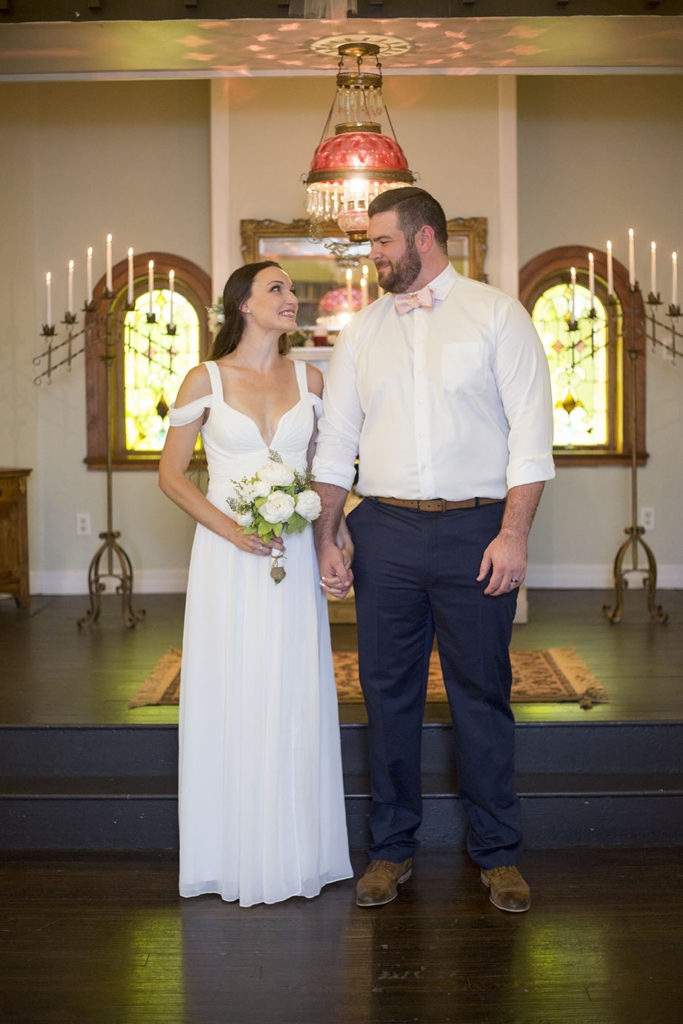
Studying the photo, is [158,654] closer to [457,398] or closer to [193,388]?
[193,388]

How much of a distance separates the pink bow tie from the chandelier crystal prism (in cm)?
160

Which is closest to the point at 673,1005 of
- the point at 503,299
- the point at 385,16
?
the point at 503,299

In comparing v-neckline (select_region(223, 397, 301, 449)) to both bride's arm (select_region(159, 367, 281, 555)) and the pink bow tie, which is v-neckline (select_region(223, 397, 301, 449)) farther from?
the pink bow tie

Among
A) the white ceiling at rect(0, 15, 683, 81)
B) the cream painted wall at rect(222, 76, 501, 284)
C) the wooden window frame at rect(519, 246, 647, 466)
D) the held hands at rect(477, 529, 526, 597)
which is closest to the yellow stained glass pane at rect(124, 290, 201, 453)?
the cream painted wall at rect(222, 76, 501, 284)

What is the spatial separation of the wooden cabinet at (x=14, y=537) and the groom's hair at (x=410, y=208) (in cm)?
430

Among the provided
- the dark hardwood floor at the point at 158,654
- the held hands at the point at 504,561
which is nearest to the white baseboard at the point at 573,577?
the dark hardwood floor at the point at 158,654

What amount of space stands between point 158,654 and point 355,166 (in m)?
2.39

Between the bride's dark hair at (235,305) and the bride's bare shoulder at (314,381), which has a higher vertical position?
the bride's dark hair at (235,305)

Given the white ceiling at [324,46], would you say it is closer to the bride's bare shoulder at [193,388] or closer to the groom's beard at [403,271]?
the groom's beard at [403,271]

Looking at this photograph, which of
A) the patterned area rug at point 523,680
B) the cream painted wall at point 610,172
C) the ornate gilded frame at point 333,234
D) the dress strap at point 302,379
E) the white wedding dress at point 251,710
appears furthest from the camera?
the cream painted wall at point 610,172

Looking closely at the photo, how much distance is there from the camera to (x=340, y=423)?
3404mm

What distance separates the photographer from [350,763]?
4.15m

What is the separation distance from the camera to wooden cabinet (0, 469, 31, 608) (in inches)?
274

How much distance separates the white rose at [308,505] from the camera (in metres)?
3.20
